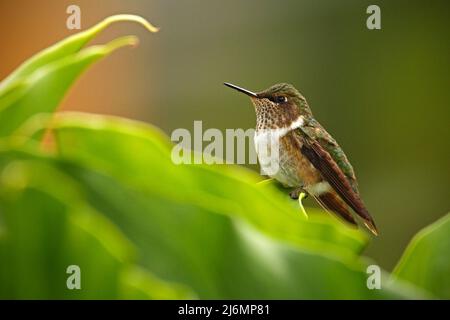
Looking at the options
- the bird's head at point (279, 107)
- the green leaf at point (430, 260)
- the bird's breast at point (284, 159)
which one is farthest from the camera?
the bird's head at point (279, 107)

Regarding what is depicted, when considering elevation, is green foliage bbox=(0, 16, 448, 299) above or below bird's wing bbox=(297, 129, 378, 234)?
below

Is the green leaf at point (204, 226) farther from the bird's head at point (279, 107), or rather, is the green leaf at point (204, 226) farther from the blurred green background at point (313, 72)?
the blurred green background at point (313, 72)

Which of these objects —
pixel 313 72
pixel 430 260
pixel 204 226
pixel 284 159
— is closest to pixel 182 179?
pixel 204 226

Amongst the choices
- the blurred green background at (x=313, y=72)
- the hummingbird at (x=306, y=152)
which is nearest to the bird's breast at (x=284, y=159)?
the hummingbird at (x=306, y=152)

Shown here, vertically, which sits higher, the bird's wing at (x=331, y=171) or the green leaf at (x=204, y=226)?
the bird's wing at (x=331, y=171)

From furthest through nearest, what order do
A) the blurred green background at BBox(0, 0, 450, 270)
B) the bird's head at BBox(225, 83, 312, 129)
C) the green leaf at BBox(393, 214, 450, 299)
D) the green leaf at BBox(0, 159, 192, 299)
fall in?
1. the blurred green background at BBox(0, 0, 450, 270)
2. the bird's head at BBox(225, 83, 312, 129)
3. the green leaf at BBox(393, 214, 450, 299)
4. the green leaf at BBox(0, 159, 192, 299)

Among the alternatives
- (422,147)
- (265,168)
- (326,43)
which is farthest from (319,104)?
(265,168)

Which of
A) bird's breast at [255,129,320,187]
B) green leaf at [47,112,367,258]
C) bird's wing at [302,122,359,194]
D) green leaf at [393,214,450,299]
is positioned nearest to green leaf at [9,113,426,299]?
green leaf at [47,112,367,258]

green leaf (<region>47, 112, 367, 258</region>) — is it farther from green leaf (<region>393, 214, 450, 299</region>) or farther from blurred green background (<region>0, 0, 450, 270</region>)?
blurred green background (<region>0, 0, 450, 270</region>)
